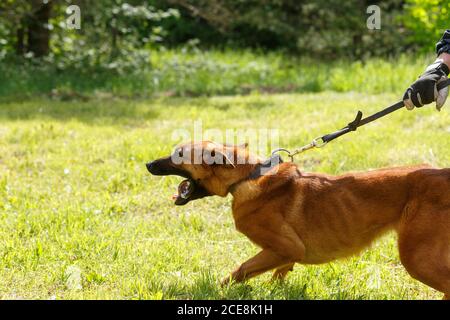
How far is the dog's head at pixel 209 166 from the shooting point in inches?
163

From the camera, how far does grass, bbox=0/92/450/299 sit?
4.10 metres

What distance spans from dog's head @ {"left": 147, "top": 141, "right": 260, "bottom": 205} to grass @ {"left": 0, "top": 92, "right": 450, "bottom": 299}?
562mm

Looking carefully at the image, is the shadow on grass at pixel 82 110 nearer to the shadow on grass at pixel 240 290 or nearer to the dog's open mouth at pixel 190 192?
the dog's open mouth at pixel 190 192

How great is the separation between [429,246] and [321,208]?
709mm

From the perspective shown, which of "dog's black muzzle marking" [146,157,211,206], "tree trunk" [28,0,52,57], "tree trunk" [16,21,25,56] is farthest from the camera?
"tree trunk" [16,21,25,56]

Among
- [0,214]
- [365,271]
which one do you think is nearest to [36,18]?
[0,214]

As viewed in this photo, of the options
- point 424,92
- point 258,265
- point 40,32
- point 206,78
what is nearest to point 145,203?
point 258,265

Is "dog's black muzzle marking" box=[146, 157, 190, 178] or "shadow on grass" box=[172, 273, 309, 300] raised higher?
"dog's black muzzle marking" box=[146, 157, 190, 178]

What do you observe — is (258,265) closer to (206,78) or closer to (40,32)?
(206,78)

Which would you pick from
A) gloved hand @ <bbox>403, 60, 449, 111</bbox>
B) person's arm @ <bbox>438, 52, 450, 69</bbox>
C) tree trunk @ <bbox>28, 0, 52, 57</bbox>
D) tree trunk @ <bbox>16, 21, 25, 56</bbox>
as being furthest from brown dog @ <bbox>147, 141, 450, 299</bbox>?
tree trunk @ <bbox>16, 21, 25, 56</bbox>

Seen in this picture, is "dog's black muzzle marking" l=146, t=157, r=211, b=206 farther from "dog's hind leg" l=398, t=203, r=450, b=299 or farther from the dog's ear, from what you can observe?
"dog's hind leg" l=398, t=203, r=450, b=299

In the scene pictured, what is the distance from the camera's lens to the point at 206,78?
1333 cm
